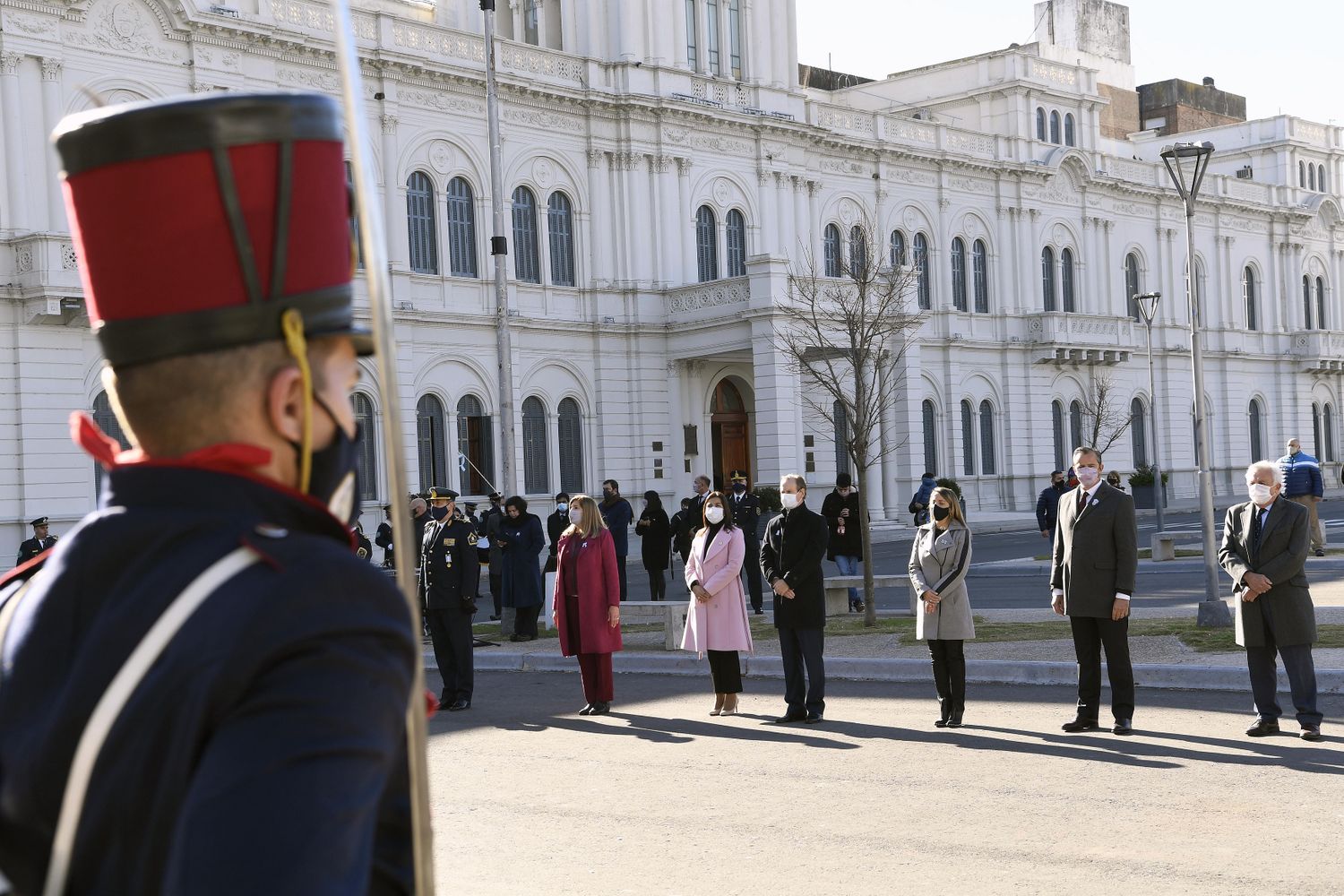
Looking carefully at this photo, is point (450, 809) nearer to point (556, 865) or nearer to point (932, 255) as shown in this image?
point (556, 865)

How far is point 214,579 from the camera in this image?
1.77 metres

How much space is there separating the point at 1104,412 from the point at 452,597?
44636mm

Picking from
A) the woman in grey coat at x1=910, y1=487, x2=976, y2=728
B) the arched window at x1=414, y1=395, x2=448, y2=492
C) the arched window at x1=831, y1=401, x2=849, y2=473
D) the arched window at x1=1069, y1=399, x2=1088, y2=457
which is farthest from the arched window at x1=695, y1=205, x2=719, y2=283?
the woman in grey coat at x1=910, y1=487, x2=976, y2=728

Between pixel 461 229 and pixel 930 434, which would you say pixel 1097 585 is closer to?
pixel 461 229

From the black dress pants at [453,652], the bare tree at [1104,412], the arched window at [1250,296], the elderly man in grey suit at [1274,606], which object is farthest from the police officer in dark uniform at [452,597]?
the arched window at [1250,296]

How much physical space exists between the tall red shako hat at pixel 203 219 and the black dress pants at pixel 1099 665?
10236mm

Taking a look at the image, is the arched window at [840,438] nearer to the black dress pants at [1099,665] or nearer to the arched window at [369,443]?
the arched window at [369,443]

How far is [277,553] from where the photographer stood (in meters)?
1.78

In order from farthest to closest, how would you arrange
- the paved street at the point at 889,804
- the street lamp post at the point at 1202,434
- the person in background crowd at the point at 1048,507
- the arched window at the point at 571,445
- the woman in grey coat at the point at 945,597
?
1. the arched window at the point at 571,445
2. the person in background crowd at the point at 1048,507
3. the street lamp post at the point at 1202,434
4. the woman in grey coat at the point at 945,597
5. the paved street at the point at 889,804

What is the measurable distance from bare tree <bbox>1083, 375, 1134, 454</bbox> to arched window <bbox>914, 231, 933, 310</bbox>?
753 cm

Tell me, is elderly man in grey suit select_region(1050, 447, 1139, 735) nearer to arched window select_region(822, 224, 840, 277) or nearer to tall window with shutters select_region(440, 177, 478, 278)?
tall window with shutters select_region(440, 177, 478, 278)

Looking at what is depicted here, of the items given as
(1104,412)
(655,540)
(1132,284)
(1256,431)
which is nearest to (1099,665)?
(655,540)

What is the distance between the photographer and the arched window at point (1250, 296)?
65.6 metres

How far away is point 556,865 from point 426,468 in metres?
30.6
